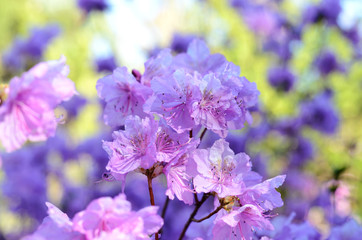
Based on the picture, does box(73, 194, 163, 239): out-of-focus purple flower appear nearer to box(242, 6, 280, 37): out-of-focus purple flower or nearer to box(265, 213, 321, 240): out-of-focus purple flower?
box(265, 213, 321, 240): out-of-focus purple flower

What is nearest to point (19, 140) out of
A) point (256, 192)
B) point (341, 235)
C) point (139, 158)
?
point (139, 158)

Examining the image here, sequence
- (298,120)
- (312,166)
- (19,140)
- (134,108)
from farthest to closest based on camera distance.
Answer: (312,166) < (298,120) < (134,108) < (19,140)

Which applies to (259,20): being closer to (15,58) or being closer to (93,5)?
(93,5)

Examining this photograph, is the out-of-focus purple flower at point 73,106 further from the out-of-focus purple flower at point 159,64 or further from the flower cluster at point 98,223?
the flower cluster at point 98,223

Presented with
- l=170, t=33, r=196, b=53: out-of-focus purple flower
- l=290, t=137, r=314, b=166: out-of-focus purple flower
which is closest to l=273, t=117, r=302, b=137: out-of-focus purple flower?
l=290, t=137, r=314, b=166: out-of-focus purple flower

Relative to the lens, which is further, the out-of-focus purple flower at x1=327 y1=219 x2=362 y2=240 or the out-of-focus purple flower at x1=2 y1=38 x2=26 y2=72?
the out-of-focus purple flower at x1=2 y1=38 x2=26 y2=72

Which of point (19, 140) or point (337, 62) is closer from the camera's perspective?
point (19, 140)

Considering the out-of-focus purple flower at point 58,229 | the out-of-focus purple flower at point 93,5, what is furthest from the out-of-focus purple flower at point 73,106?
the out-of-focus purple flower at point 58,229

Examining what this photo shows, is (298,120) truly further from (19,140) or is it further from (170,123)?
(19,140)
